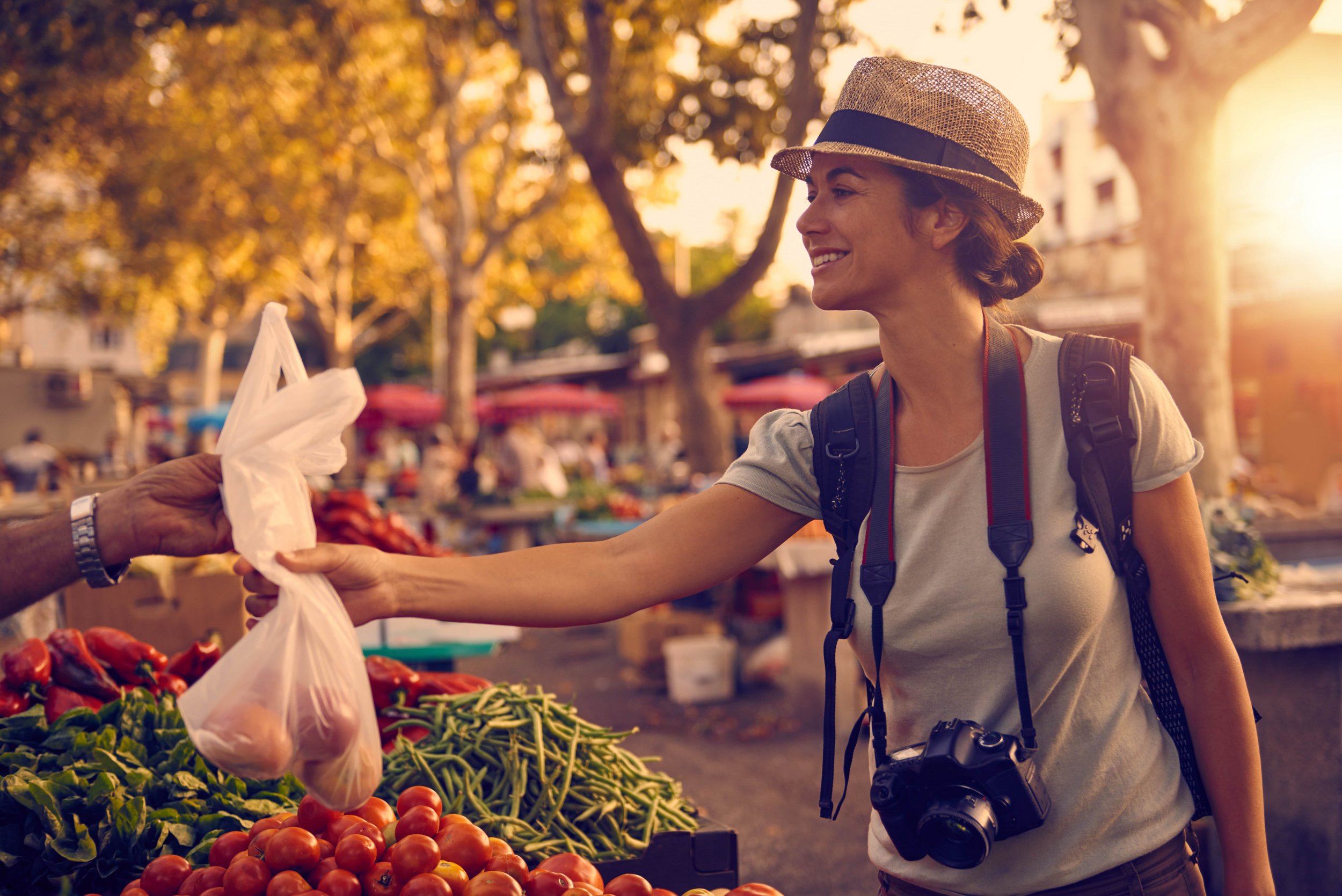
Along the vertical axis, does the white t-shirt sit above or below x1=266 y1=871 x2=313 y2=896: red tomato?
above

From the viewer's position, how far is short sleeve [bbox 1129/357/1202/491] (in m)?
1.71

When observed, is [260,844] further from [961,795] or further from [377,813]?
[961,795]

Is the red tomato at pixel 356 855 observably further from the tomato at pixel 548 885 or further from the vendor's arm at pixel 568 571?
the vendor's arm at pixel 568 571

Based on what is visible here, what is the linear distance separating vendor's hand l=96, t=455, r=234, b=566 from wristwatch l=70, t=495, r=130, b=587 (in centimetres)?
1

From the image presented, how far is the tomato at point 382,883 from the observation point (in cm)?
201

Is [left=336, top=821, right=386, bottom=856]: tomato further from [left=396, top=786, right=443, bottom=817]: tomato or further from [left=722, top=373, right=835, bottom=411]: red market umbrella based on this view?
[left=722, top=373, right=835, bottom=411]: red market umbrella

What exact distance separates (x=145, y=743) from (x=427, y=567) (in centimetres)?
166

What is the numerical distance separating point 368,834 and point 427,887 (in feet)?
0.82

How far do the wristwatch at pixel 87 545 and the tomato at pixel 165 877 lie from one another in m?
0.70

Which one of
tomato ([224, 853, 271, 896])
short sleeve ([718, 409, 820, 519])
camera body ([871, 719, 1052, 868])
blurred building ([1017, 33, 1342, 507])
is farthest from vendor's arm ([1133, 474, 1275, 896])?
blurred building ([1017, 33, 1342, 507])

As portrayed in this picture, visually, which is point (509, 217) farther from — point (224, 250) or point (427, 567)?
point (427, 567)

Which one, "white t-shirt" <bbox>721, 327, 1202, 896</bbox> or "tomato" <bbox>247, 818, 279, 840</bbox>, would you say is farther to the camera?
"tomato" <bbox>247, 818, 279, 840</bbox>

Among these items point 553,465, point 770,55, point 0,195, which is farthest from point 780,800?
point 0,195

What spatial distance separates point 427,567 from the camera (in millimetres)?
1646
